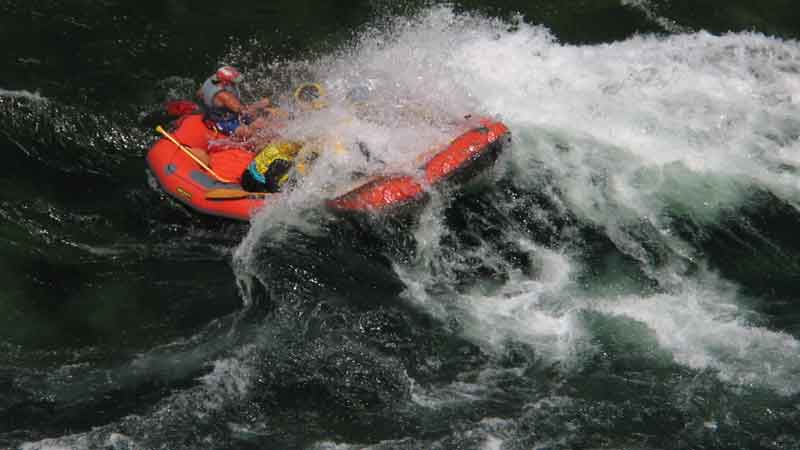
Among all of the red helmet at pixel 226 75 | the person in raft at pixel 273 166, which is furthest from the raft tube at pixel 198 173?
the red helmet at pixel 226 75

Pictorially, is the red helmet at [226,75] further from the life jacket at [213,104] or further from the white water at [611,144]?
the white water at [611,144]

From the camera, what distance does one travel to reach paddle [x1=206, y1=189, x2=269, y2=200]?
10.5 meters

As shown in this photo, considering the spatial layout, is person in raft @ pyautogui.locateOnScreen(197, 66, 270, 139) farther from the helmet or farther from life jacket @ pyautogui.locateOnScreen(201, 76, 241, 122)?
the helmet

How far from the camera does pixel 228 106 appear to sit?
36.7 feet

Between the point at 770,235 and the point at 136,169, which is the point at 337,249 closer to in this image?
the point at 136,169

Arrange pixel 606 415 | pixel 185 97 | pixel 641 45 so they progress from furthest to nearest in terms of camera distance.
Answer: pixel 641 45
pixel 185 97
pixel 606 415

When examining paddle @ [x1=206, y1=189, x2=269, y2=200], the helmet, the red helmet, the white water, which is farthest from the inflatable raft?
the helmet

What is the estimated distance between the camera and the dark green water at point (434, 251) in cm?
865

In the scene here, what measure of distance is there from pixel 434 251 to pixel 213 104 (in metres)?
3.40

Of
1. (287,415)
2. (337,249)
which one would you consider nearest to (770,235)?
(337,249)

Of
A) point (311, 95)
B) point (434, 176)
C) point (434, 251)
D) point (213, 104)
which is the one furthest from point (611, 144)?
point (213, 104)

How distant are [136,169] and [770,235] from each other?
25.3 feet

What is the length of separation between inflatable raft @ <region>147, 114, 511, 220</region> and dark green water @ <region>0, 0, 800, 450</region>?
0.94 feet

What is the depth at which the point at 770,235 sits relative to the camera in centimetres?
1041
